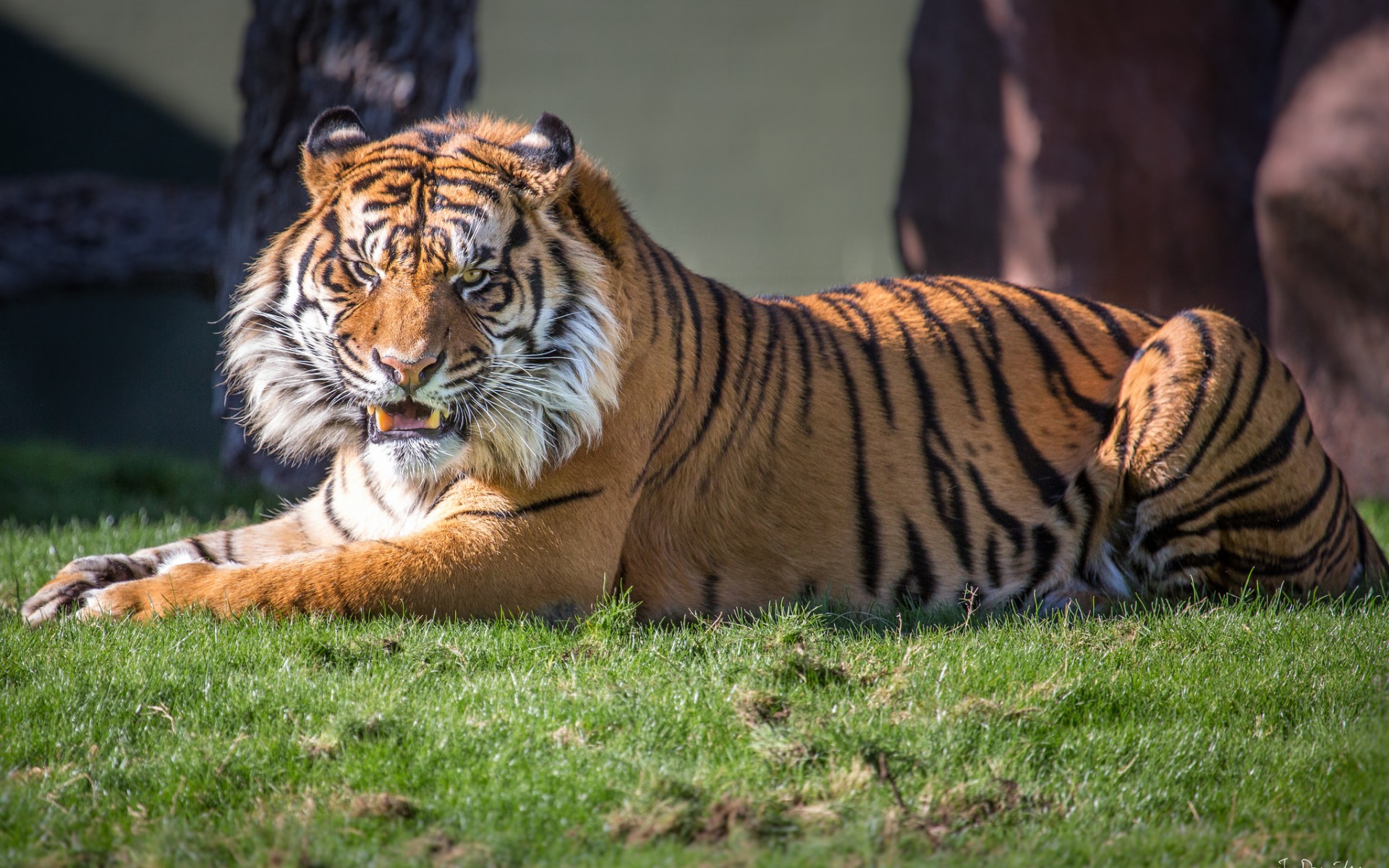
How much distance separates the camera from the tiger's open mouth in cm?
354

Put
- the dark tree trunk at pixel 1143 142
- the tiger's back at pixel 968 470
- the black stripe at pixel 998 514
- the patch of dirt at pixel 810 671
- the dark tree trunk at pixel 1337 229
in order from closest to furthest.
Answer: the patch of dirt at pixel 810 671 < the tiger's back at pixel 968 470 < the black stripe at pixel 998 514 < the dark tree trunk at pixel 1337 229 < the dark tree trunk at pixel 1143 142

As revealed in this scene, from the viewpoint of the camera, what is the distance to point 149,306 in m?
8.70

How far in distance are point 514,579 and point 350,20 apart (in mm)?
3630

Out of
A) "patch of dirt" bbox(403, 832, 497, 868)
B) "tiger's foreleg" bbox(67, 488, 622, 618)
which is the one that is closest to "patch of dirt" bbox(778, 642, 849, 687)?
"tiger's foreleg" bbox(67, 488, 622, 618)

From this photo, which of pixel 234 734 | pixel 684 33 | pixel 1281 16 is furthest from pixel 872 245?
pixel 234 734

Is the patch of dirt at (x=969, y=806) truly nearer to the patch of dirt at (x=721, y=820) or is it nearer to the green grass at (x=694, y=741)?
the green grass at (x=694, y=741)

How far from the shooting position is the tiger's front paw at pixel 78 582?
3617 mm

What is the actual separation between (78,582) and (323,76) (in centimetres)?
307

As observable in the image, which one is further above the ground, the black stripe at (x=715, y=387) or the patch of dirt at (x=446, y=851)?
the black stripe at (x=715, y=387)

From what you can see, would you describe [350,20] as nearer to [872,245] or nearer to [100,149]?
[100,149]

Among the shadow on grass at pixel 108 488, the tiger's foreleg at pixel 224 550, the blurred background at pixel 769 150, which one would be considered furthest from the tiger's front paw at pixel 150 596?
the blurred background at pixel 769 150

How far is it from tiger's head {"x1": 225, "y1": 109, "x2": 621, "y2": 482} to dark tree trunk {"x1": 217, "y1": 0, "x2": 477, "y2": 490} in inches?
94.0

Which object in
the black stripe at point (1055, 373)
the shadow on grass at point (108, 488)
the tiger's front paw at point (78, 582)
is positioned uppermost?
the black stripe at point (1055, 373)

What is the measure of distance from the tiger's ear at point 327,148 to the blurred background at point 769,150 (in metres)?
2.23
